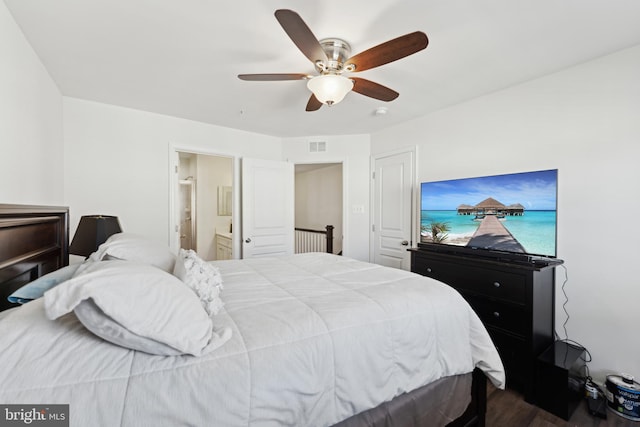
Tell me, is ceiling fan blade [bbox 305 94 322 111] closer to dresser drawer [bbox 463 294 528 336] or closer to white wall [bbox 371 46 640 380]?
white wall [bbox 371 46 640 380]

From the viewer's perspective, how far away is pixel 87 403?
74cm

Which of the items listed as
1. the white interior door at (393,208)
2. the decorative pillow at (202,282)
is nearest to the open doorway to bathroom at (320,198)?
the white interior door at (393,208)

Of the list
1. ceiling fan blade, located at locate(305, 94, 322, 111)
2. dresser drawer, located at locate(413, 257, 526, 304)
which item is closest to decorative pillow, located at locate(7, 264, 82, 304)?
ceiling fan blade, located at locate(305, 94, 322, 111)

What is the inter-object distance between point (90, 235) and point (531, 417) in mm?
3314

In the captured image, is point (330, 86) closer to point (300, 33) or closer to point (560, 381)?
point (300, 33)

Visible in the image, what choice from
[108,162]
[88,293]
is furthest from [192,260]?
[108,162]

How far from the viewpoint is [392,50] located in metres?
1.55

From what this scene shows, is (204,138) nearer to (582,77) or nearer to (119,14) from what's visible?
(119,14)

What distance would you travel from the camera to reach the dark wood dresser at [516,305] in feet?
6.46

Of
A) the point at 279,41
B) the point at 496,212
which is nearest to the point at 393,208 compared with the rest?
the point at 496,212

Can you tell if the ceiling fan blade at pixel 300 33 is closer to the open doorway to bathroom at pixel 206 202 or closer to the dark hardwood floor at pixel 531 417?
the dark hardwood floor at pixel 531 417

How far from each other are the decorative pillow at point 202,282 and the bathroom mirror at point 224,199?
403cm

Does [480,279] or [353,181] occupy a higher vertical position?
[353,181]

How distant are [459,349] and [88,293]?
163 centimetres
